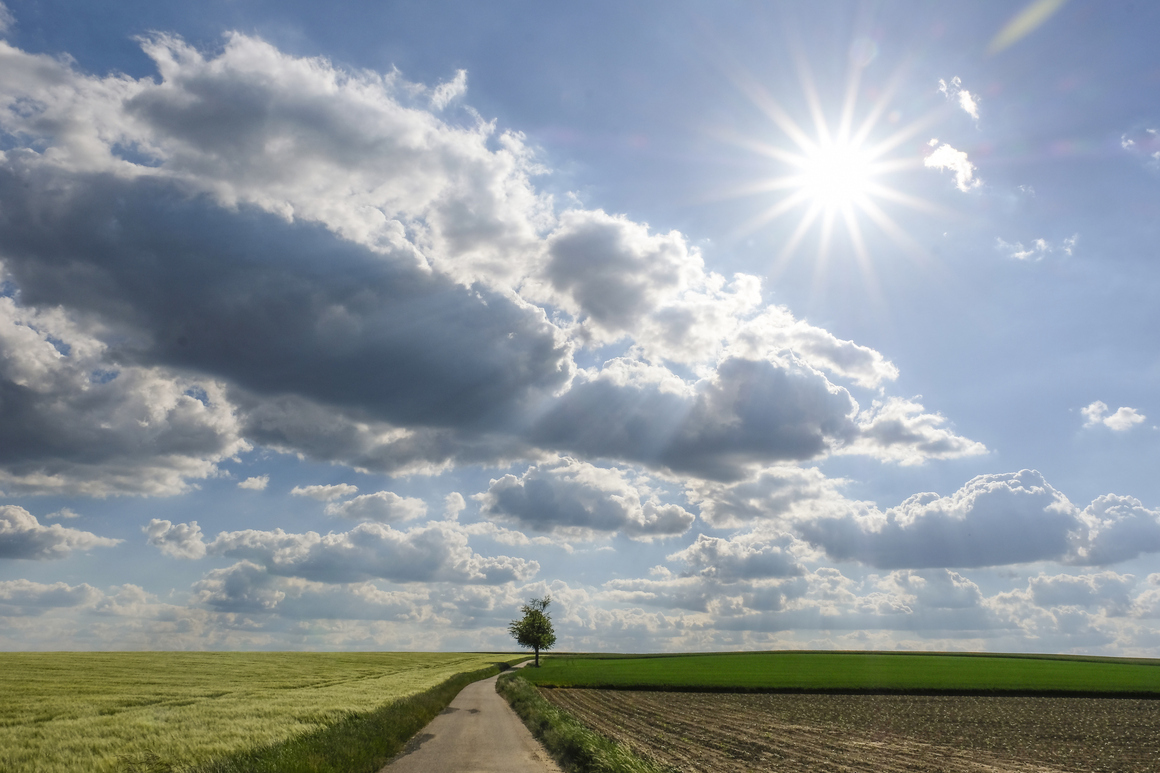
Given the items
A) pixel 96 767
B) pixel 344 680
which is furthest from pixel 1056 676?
pixel 96 767

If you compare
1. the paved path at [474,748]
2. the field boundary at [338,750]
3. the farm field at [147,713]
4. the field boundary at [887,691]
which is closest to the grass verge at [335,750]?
the field boundary at [338,750]

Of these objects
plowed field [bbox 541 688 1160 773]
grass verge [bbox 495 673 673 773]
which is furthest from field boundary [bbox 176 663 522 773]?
plowed field [bbox 541 688 1160 773]

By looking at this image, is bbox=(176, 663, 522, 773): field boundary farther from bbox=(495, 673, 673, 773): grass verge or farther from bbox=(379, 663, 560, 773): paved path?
bbox=(495, 673, 673, 773): grass verge

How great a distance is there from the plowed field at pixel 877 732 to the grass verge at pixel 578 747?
7.02 feet

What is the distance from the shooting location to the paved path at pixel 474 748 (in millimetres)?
20016

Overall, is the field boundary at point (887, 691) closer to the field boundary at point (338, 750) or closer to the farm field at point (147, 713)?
the farm field at point (147, 713)

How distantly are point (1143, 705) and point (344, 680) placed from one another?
65.7 metres

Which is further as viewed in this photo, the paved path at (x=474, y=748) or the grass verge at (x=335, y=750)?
A: the paved path at (x=474, y=748)

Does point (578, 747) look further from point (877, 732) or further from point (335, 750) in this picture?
point (877, 732)

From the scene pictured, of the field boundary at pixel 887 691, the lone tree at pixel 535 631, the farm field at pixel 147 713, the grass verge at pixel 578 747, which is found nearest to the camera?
the grass verge at pixel 578 747

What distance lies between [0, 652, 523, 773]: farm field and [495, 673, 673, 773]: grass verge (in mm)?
8102

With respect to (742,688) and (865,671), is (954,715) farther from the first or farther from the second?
(865,671)

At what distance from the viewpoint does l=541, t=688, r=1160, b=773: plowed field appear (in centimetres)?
2347

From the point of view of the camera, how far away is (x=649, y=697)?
167 ft
